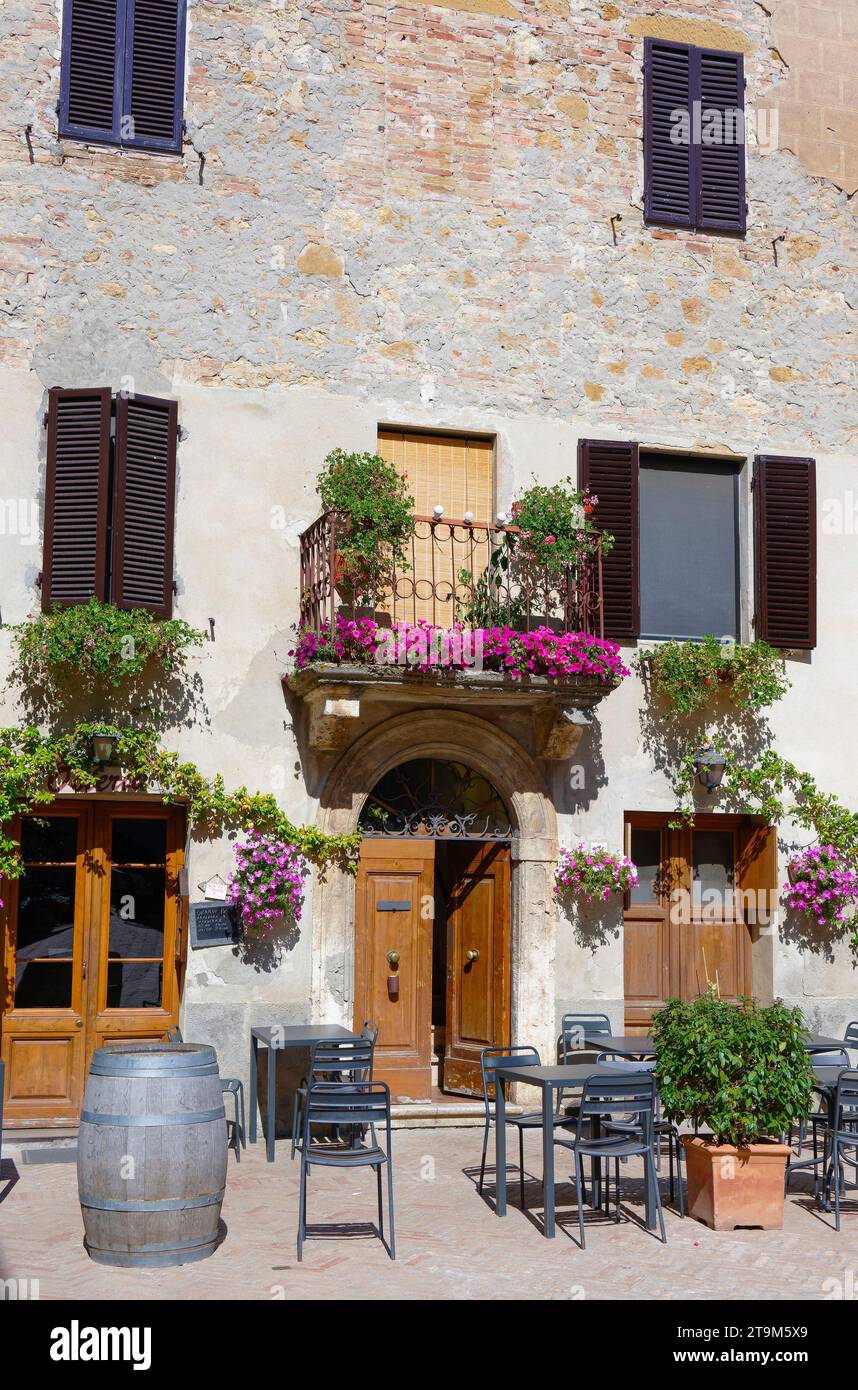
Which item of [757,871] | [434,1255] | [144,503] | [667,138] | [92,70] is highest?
[667,138]

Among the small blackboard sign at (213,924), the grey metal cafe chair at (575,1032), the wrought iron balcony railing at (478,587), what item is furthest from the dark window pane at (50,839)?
the grey metal cafe chair at (575,1032)

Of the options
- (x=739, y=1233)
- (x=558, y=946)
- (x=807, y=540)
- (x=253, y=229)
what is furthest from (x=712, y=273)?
(x=739, y=1233)

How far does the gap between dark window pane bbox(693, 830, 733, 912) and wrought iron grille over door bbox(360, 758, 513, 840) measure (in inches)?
71.5

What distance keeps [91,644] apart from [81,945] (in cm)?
223

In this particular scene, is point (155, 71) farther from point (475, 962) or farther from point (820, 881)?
point (820, 881)

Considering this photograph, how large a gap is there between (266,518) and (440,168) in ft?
10.9

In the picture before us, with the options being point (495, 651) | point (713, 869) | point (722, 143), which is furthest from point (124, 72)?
point (713, 869)

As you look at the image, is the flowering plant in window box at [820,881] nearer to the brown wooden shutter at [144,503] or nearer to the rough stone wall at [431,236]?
the rough stone wall at [431,236]

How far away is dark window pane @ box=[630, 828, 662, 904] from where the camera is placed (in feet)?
38.9

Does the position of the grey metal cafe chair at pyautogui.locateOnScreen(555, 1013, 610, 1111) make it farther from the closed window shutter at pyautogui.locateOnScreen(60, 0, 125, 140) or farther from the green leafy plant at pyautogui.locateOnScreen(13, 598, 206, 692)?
the closed window shutter at pyautogui.locateOnScreen(60, 0, 125, 140)

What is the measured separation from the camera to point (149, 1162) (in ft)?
21.6

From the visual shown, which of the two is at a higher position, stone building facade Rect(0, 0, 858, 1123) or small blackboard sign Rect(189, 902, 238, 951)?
stone building facade Rect(0, 0, 858, 1123)

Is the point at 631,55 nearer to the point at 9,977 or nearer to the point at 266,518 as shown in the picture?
the point at 266,518

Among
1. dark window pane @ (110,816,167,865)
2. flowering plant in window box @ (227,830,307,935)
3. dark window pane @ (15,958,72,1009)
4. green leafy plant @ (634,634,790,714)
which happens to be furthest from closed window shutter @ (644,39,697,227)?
dark window pane @ (15,958,72,1009)
